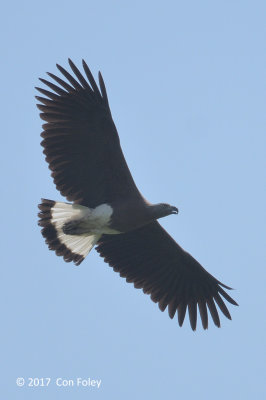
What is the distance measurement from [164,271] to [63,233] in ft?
6.83

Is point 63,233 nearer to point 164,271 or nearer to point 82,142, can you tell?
point 82,142

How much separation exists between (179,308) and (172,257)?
91 centimetres

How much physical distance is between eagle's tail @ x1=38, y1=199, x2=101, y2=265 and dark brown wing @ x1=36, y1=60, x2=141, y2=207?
0.20m

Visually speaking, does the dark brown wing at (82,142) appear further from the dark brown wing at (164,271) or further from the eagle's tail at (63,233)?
the dark brown wing at (164,271)

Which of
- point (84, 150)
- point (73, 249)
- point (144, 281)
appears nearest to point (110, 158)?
point (84, 150)

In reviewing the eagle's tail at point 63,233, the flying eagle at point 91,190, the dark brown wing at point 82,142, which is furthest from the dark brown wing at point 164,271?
the dark brown wing at point 82,142

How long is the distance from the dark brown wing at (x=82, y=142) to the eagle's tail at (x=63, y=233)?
205mm


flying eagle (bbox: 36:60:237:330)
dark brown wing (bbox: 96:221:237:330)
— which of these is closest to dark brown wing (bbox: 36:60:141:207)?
flying eagle (bbox: 36:60:237:330)

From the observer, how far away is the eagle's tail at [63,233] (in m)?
13.6

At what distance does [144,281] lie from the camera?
585 inches

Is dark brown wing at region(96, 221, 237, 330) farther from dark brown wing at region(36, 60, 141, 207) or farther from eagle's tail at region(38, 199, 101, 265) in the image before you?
dark brown wing at region(36, 60, 141, 207)

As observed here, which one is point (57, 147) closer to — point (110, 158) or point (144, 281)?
point (110, 158)

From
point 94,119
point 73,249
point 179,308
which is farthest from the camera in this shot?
point 179,308

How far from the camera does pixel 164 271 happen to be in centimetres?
1491
